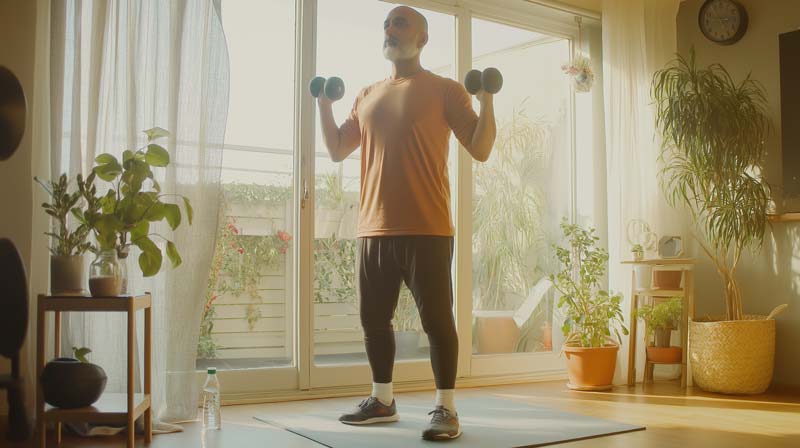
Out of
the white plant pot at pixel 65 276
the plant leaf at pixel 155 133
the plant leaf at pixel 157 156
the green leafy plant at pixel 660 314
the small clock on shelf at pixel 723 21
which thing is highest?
the small clock on shelf at pixel 723 21

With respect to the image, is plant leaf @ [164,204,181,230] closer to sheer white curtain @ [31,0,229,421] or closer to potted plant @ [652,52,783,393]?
sheer white curtain @ [31,0,229,421]

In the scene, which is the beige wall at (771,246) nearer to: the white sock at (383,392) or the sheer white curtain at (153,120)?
the white sock at (383,392)

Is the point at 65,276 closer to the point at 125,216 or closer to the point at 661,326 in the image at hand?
the point at 125,216

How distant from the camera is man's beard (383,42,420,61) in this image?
291 cm

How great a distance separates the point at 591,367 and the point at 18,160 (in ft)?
8.90

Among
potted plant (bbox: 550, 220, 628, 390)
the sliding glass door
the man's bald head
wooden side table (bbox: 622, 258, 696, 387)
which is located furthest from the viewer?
wooden side table (bbox: 622, 258, 696, 387)

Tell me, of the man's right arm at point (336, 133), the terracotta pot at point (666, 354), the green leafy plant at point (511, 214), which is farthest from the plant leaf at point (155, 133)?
the terracotta pot at point (666, 354)

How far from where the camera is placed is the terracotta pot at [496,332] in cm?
428

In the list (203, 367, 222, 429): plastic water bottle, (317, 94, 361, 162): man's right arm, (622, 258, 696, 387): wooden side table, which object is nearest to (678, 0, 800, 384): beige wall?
(622, 258, 696, 387): wooden side table

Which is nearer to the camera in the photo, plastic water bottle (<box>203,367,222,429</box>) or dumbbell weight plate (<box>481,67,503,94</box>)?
dumbbell weight plate (<box>481,67,503,94</box>)

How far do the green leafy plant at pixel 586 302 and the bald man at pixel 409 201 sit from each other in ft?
4.54

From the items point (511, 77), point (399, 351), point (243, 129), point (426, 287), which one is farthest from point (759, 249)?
point (243, 129)

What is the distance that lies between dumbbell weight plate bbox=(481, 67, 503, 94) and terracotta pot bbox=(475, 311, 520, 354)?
181cm

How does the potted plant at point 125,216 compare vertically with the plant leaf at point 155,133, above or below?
below
